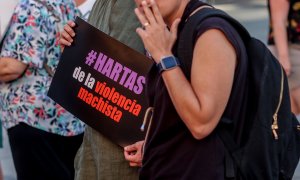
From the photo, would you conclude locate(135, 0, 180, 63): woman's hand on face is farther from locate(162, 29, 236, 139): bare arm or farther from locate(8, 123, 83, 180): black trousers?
locate(8, 123, 83, 180): black trousers

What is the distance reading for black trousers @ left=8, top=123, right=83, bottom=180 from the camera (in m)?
3.96

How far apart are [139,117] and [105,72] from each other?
24cm

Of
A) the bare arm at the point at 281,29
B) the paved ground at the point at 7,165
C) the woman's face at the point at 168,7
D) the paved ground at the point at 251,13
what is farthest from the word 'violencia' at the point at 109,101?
the paved ground at the point at 251,13

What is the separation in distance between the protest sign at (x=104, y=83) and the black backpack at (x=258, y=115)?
604 millimetres

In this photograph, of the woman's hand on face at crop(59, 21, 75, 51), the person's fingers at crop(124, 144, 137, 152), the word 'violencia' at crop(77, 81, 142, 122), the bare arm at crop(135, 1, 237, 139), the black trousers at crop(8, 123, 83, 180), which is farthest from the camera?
the black trousers at crop(8, 123, 83, 180)

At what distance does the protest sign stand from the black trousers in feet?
1.94

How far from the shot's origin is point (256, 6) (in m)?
13.7

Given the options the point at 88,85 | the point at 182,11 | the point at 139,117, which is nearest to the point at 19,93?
the point at 88,85

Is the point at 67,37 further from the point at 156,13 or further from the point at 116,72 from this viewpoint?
the point at 156,13

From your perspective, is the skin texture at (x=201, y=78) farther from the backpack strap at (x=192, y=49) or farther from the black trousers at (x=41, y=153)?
the black trousers at (x=41, y=153)

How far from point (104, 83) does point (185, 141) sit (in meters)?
0.80

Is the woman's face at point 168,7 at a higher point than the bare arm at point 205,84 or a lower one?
higher

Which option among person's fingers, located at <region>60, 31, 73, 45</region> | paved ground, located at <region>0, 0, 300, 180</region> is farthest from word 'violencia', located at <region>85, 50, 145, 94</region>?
paved ground, located at <region>0, 0, 300, 180</region>

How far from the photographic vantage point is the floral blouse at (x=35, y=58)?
3.83 meters
